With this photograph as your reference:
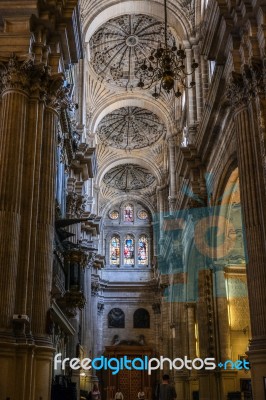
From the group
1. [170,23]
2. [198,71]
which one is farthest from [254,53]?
[170,23]

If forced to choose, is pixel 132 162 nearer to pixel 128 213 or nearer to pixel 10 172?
pixel 128 213

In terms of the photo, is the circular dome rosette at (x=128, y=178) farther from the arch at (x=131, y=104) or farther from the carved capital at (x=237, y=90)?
the carved capital at (x=237, y=90)

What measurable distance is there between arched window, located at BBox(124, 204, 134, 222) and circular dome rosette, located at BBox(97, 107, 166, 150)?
7.57 meters

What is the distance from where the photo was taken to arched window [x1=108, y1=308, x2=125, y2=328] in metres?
39.7

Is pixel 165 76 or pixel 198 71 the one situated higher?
pixel 198 71

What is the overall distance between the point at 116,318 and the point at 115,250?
5641mm

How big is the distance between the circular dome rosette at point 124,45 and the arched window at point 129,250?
15.4 metres

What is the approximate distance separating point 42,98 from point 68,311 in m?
8.95

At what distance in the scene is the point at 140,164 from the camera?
3794 cm

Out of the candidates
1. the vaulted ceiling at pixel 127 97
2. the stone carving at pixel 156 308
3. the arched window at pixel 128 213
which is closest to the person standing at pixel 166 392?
the vaulted ceiling at pixel 127 97

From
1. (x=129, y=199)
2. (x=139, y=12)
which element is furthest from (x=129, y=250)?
(x=139, y=12)

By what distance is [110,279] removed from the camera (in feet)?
134

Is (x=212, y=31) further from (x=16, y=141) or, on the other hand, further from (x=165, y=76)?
(x=16, y=141)

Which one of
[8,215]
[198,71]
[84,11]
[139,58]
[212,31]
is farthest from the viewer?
[139,58]
